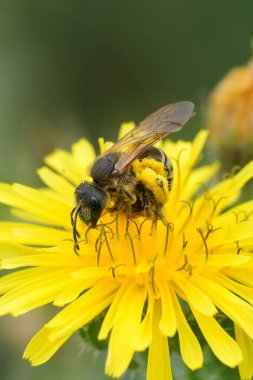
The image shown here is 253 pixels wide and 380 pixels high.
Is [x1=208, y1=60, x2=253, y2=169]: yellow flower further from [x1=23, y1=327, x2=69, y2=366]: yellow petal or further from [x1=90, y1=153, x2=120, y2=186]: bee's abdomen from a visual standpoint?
[x1=23, y1=327, x2=69, y2=366]: yellow petal

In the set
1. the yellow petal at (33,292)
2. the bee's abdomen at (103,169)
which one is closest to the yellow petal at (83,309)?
the yellow petal at (33,292)

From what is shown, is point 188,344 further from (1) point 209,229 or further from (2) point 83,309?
(1) point 209,229

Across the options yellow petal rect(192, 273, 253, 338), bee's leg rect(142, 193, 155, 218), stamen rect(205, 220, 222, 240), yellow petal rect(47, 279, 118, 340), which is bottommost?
yellow petal rect(192, 273, 253, 338)

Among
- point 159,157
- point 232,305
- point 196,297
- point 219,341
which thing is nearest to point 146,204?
Result: point 159,157

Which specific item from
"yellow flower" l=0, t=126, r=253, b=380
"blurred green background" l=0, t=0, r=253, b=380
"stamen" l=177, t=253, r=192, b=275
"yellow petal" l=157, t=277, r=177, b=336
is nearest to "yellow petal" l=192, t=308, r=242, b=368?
"yellow flower" l=0, t=126, r=253, b=380

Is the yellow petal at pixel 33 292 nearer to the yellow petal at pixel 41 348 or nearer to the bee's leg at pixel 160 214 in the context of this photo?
the yellow petal at pixel 41 348
